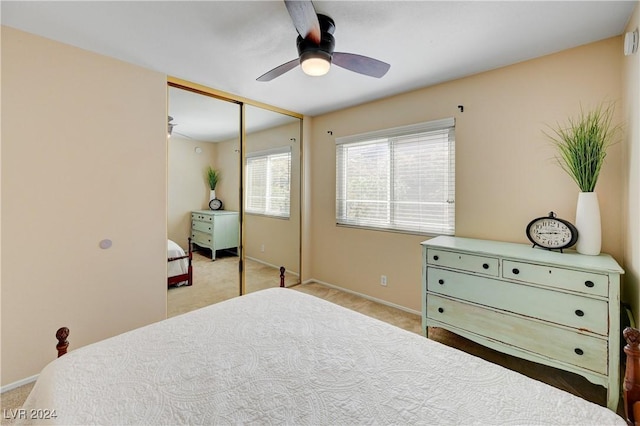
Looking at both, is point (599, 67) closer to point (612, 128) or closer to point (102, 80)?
point (612, 128)

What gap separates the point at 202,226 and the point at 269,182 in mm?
989

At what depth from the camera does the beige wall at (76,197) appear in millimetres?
1896

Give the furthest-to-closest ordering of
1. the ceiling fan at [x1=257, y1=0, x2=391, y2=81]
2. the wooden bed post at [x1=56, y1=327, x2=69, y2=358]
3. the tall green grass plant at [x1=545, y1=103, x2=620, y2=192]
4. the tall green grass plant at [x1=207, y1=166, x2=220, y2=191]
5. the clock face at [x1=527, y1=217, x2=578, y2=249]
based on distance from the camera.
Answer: the tall green grass plant at [x1=207, y1=166, x2=220, y2=191], the clock face at [x1=527, y1=217, x2=578, y2=249], the tall green grass plant at [x1=545, y1=103, x2=620, y2=192], the ceiling fan at [x1=257, y1=0, x2=391, y2=81], the wooden bed post at [x1=56, y1=327, x2=69, y2=358]

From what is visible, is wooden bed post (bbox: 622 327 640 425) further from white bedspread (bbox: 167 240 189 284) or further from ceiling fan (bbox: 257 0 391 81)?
white bedspread (bbox: 167 240 189 284)

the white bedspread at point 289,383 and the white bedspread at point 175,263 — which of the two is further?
the white bedspread at point 175,263

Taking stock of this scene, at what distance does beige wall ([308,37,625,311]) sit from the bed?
6.42 ft

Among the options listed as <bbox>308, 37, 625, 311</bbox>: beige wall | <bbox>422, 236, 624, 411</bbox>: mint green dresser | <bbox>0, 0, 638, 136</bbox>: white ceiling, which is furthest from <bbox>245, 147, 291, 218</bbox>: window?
<bbox>422, 236, 624, 411</bbox>: mint green dresser

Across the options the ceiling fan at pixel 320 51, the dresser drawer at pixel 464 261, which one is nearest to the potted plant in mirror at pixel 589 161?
the dresser drawer at pixel 464 261

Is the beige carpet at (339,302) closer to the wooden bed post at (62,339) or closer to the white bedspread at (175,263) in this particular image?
the white bedspread at (175,263)

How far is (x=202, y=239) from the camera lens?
3.00 m

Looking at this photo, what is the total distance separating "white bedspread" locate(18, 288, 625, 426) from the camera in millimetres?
856

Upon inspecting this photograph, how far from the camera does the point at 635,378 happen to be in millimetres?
957

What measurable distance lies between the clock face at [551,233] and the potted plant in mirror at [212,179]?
299 cm

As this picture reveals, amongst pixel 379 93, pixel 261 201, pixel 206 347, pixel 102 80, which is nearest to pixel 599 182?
pixel 379 93
